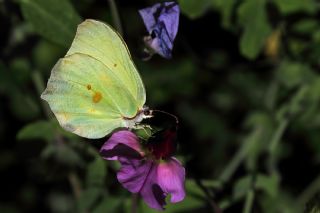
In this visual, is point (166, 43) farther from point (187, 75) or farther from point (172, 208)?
point (187, 75)

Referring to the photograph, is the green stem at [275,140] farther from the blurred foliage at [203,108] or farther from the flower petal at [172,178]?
the flower petal at [172,178]

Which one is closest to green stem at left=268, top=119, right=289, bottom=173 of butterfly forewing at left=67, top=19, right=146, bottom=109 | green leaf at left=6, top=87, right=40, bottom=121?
butterfly forewing at left=67, top=19, right=146, bottom=109

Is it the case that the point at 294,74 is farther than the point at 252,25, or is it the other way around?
the point at 294,74

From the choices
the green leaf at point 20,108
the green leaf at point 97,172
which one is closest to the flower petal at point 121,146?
the green leaf at point 97,172

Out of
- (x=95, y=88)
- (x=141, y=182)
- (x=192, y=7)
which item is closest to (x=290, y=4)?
(x=192, y=7)

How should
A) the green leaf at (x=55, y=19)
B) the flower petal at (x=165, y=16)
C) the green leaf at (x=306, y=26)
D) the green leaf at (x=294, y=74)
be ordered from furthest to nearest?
the green leaf at (x=306, y=26)
the green leaf at (x=294, y=74)
the green leaf at (x=55, y=19)
the flower petal at (x=165, y=16)

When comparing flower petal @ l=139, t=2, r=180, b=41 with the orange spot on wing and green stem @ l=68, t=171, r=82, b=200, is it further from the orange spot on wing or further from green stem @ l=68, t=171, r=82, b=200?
green stem @ l=68, t=171, r=82, b=200

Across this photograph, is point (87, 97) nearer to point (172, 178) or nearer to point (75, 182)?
point (172, 178)
